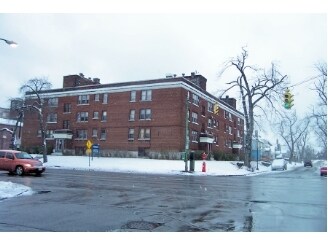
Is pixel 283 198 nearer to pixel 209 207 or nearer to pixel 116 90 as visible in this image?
pixel 209 207

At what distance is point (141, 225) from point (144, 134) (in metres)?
38.8

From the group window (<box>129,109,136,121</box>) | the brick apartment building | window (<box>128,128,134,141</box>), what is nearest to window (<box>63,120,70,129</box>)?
the brick apartment building

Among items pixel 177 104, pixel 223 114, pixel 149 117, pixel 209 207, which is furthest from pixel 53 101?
pixel 209 207

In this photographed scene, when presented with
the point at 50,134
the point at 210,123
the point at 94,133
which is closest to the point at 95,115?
the point at 94,133

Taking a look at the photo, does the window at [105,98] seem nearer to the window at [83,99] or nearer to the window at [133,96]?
the window at [83,99]

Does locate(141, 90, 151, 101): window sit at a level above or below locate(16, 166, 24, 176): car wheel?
above

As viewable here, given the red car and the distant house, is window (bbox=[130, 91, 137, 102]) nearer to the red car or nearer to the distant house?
the distant house

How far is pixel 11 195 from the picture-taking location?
45.0 ft

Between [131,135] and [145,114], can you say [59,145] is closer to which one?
[131,135]

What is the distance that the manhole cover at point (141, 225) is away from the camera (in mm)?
8398

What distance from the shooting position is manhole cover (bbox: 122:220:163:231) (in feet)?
27.6

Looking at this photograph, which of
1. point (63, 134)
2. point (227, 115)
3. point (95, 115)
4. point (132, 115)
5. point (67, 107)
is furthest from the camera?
point (227, 115)

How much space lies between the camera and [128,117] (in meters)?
49.2

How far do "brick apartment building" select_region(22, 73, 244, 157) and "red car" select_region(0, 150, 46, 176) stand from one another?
68.6ft
